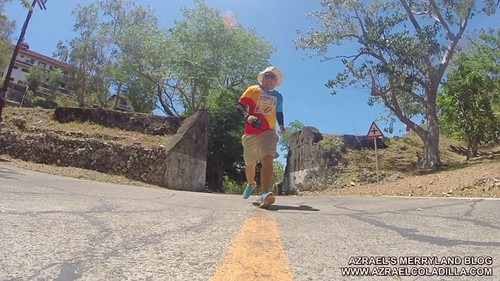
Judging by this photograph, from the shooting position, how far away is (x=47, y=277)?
1247 mm

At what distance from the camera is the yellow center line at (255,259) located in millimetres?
1379

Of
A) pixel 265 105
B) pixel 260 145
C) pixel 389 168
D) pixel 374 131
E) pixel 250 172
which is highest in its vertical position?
pixel 374 131

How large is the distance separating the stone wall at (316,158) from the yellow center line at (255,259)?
37.9 feet

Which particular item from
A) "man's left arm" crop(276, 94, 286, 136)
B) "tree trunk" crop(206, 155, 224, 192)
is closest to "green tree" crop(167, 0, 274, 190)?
"tree trunk" crop(206, 155, 224, 192)

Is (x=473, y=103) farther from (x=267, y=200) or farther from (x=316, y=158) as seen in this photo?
(x=267, y=200)

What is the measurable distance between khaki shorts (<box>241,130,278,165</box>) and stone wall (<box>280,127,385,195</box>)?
9.50 meters

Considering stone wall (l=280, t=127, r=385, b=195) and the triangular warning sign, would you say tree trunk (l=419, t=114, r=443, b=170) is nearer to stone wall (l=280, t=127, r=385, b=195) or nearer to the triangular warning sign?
the triangular warning sign

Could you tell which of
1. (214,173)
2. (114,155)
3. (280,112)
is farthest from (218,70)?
(280,112)

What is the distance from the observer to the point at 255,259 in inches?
64.0

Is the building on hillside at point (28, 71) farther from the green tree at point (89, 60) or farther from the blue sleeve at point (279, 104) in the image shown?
the blue sleeve at point (279, 104)

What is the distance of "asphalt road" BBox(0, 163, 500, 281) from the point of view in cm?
139

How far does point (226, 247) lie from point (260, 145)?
251 cm

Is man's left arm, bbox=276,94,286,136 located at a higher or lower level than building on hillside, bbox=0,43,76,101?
lower

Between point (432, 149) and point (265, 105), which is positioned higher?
point (432, 149)
